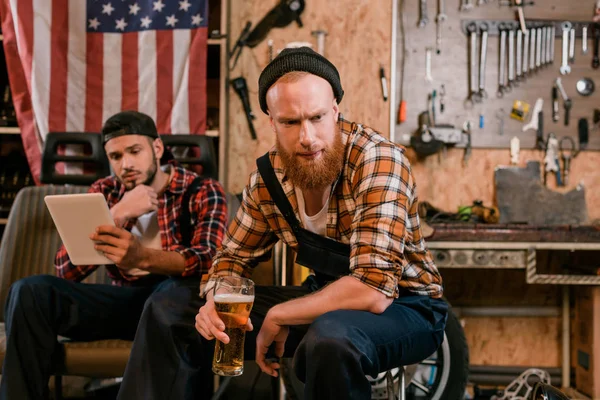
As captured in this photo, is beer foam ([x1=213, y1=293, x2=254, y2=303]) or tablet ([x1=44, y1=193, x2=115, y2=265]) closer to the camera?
beer foam ([x1=213, y1=293, x2=254, y2=303])

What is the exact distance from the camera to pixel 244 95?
3.48 metres

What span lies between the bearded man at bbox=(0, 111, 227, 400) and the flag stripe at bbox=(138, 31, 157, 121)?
2.87ft

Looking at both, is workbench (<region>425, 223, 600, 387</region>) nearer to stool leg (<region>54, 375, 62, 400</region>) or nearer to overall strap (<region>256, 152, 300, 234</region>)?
overall strap (<region>256, 152, 300, 234</region>)

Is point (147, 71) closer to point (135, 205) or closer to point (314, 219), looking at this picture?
point (135, 205)

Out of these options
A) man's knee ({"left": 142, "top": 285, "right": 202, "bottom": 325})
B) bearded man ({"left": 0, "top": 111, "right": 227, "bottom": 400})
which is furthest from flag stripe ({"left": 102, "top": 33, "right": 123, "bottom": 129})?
man's knee ({"left": 142, "top": 285, "right": 202, "bottom": 325})

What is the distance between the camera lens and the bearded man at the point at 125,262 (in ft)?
6.56

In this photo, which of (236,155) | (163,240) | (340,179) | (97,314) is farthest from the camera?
(236,155)

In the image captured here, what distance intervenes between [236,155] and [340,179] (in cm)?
184

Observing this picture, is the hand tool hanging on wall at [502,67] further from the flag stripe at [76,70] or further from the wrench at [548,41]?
the flag stripe at [76,70]

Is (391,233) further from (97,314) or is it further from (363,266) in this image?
(97,314)

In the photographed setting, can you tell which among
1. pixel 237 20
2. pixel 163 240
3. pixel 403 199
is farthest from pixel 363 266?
pixel 237 20

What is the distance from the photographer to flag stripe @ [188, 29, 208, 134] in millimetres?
3289

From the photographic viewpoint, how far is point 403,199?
160 cm

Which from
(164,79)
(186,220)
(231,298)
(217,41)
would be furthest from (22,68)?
(231,298)
